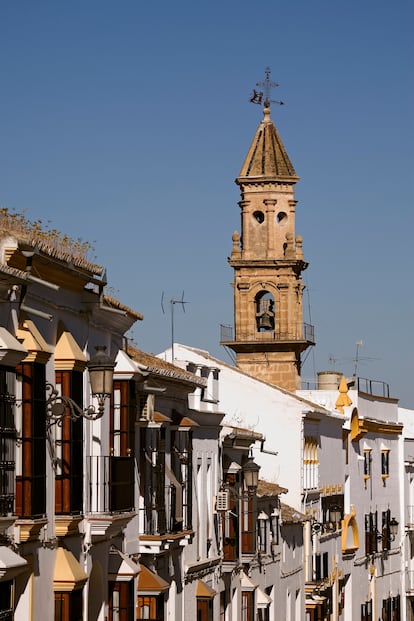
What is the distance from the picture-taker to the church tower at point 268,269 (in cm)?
7712

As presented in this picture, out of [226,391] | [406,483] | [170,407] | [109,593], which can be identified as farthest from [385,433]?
[109,593]

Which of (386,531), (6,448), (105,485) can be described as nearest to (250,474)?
(105,485)

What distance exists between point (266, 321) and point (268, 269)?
7.52ft

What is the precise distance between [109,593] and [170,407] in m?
8.39

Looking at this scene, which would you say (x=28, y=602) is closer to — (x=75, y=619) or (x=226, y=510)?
(x=75, y=619)

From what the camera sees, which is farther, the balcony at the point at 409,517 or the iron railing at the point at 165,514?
the balcony at the point at 409,517

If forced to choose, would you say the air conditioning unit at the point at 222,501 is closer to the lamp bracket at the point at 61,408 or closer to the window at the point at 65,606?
the window at the point at 65,606

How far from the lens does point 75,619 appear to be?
85.4ft

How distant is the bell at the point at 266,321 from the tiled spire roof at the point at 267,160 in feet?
20.4

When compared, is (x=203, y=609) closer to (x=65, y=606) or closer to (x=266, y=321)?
(x=65, y=606)

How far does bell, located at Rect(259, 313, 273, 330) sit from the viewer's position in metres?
79.1

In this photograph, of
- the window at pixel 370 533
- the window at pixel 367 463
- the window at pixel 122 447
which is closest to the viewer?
the window at pixel 122 447

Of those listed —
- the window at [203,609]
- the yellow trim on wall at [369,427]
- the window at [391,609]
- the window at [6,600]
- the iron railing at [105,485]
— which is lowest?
the window at [391,609]

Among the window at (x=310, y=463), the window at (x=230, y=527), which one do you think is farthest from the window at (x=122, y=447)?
the window at (x=310, y=463)
